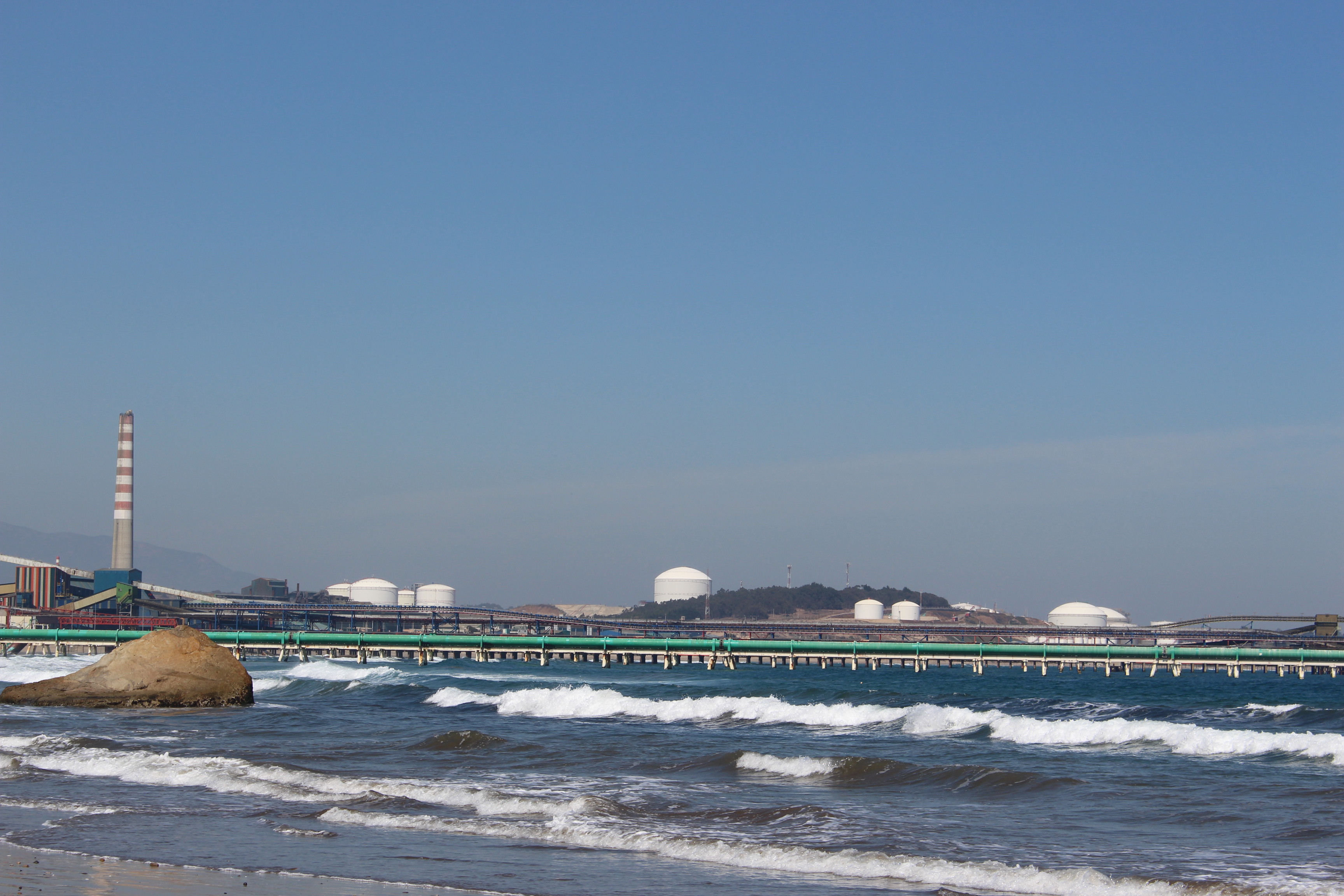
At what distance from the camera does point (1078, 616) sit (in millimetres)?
194500

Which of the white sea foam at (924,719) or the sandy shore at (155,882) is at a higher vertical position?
the sandy shore at (155,882)

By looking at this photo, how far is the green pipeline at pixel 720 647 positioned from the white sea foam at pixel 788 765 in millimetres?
47270

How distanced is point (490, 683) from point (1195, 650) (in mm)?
43251

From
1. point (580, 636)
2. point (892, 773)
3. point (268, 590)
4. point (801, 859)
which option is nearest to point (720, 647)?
point (580, 636)

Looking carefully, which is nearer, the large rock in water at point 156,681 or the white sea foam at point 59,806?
the white sea foam at point 59,806

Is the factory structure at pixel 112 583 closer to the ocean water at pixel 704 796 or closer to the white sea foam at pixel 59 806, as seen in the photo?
the ocean water at pixel 704 796

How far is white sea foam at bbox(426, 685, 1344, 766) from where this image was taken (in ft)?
104

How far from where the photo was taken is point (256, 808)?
21750mm

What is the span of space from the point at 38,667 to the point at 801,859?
72.2 meters

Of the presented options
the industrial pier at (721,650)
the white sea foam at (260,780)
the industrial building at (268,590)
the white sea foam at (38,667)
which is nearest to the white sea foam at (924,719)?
the white sea foam at (260,780)

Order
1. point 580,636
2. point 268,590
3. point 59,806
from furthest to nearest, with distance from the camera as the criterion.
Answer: point 268,590 < point 580,636 < point 59,806

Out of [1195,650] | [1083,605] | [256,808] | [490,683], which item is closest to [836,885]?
[256,808]

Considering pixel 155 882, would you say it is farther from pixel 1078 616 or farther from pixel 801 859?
pixel 1078 616

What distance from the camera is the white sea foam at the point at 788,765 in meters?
27.0
